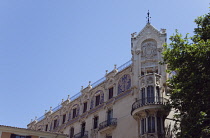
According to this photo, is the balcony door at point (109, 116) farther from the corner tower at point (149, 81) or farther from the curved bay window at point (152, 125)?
the curved bay window at point (152, 125)

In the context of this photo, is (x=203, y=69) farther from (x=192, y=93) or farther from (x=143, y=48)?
(x=143, y=48)

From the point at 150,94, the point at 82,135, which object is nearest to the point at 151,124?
the point at 150,94

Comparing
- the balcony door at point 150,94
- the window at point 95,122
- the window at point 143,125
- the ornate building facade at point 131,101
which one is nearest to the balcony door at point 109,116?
the ornate building facade at point 131,101

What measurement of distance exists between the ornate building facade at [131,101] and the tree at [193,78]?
3380 mm

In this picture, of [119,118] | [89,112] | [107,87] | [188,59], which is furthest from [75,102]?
[188,59]

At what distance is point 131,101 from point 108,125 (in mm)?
3940

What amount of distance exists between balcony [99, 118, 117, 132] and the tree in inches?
416

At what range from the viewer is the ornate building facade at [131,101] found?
30031 mm

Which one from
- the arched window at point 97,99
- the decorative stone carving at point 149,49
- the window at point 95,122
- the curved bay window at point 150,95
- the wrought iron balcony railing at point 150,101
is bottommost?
the window at point 95,122

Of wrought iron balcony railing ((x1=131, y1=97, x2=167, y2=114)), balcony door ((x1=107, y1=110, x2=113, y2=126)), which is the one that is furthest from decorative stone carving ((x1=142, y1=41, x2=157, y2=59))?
balcony door ((x1=107, y1=110, x2=113, y2=126))

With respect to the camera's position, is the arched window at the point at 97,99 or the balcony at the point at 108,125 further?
the arched window at the point at 97,99

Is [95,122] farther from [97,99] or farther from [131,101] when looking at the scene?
[131,101]

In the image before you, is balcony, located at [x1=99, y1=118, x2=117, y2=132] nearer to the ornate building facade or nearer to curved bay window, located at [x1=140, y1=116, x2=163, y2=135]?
the ornate building facade

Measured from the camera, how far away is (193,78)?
22922 mm
